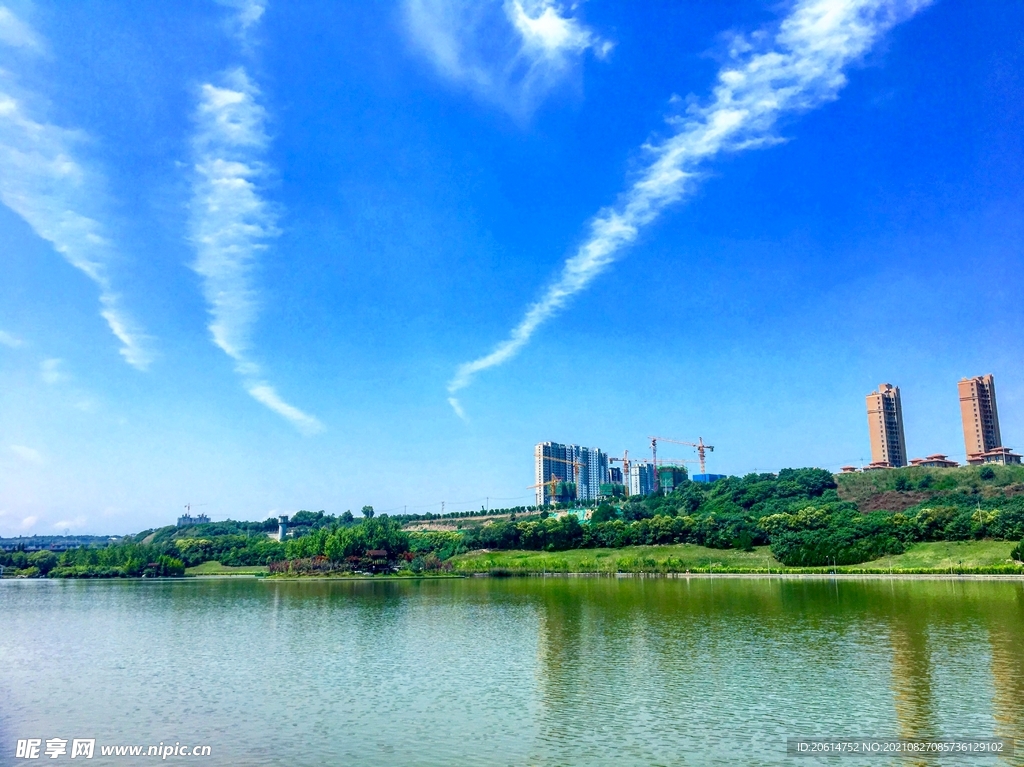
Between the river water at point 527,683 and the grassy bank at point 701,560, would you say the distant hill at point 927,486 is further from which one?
the river water at point 527,683

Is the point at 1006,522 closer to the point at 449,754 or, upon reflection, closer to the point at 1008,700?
the point at 1008,700

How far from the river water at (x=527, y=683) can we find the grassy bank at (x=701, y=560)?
40.4m

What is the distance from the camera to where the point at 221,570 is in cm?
16162

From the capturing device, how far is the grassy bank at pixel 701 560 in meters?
91.9

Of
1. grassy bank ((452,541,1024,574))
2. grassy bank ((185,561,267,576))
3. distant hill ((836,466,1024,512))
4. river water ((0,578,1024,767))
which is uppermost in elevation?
distant hill ((836,466,1024,512))

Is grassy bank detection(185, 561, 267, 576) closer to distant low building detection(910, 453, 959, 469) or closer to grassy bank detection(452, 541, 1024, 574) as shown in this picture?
grassy bank detection(452, 541, 1024, 574)

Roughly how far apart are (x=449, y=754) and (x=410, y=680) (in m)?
10.8

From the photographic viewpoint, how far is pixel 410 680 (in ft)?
100

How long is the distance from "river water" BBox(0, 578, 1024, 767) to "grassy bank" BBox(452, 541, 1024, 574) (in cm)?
4039

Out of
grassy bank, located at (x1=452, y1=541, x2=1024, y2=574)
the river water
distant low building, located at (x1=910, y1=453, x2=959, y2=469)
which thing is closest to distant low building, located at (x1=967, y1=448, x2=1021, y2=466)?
distant low building, located at (x1=910, y1=453, x2=959, y2=469)

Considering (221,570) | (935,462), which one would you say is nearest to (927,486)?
(935,462)

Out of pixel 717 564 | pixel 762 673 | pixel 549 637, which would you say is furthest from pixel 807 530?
pixel 762 673

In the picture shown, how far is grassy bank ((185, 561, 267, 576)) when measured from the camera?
15512 centimetres

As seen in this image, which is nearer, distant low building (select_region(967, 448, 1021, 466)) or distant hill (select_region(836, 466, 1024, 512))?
distant hill (select_region(836, 466, 1024, 512))
